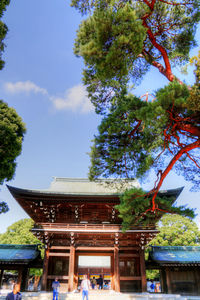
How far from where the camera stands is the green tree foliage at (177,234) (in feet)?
82.2

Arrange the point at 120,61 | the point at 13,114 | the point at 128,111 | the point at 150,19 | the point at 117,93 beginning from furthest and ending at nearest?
1. the point at 13,114
2. the point at 117,93
3. the point at 150,19
4. the point at 128,111
5. the point at 120,61

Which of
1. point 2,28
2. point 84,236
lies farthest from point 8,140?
point 84,236

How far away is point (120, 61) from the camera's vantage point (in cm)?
602

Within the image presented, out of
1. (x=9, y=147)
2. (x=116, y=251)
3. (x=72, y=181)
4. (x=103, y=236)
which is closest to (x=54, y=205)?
(x=103, y=236)

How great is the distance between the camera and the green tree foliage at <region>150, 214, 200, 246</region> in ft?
82.2

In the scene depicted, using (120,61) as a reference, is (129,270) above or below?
below

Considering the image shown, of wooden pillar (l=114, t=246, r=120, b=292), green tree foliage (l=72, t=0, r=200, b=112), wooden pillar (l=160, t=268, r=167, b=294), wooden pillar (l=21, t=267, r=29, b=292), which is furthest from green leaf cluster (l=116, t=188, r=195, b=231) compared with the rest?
wooden pillar (l=21, t=267, r=29, b=292)

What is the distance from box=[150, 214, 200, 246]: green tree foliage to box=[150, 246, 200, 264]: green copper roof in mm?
8264

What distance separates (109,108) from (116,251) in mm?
8938

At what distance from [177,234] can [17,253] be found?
19.4 m

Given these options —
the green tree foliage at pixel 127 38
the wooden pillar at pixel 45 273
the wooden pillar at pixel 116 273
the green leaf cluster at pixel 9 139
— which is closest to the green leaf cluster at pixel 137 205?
the green tree foliage at pixel 127 38

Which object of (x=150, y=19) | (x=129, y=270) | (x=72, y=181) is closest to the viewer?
(x=150, y=19)

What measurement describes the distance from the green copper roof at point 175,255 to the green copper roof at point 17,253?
28.9 ft

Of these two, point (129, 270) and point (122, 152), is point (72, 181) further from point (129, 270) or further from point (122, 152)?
point (122, 152)
